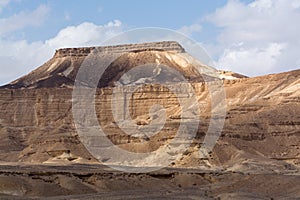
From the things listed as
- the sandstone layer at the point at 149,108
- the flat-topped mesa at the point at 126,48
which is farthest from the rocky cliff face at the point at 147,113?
the flat-topped mesa at the point at 126,48

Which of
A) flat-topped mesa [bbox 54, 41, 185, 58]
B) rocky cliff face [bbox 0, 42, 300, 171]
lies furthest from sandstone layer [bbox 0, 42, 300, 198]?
flat-topped mesa [bbox 54, 41, 185, 58]

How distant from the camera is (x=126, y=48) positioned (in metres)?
187

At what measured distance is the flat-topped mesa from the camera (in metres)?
184

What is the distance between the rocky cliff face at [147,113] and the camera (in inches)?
3292

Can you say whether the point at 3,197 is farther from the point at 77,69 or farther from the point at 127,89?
the point at 77,69

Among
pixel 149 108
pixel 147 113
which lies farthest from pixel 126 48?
pixel 147 113

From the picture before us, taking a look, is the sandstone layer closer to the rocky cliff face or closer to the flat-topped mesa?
the rocky cliff face

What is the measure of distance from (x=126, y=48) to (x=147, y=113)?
194 feet

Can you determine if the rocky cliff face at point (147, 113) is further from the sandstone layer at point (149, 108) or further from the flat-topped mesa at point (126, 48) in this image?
the flat-topped mesa at point (126, 48)

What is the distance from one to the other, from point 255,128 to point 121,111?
49023 mm

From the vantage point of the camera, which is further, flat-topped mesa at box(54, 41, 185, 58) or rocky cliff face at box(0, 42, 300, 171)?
flat-topped mesa at box(54, 41, 185, 58)

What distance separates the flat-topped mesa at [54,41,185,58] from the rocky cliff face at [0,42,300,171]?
0.90 ft

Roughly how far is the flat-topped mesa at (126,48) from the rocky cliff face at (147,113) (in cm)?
27

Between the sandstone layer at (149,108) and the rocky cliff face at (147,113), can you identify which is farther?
the rocky cliff face at (147,113)
